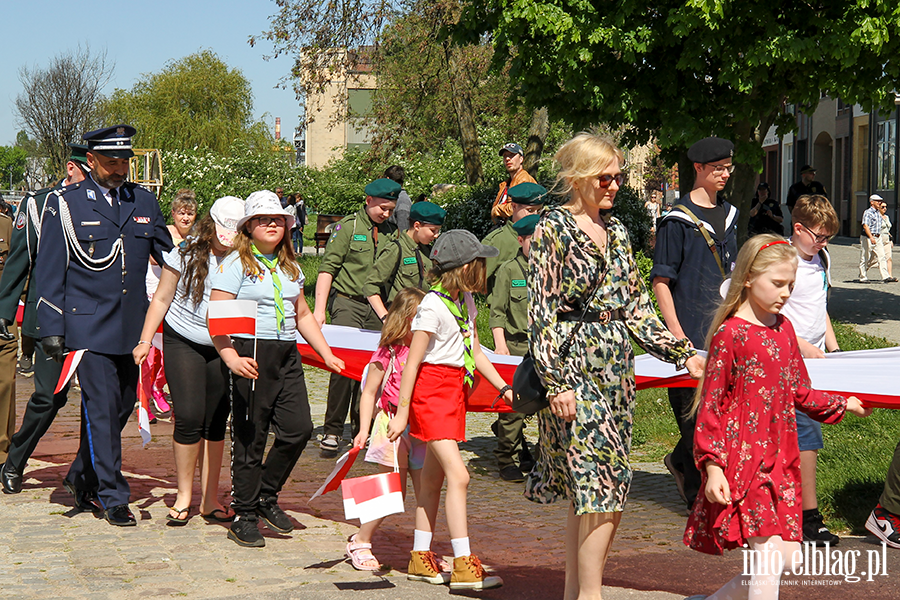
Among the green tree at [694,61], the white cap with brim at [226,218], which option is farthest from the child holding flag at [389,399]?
the green tree at [694,61]

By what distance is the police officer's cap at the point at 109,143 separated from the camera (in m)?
6.22

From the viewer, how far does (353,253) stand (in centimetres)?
835

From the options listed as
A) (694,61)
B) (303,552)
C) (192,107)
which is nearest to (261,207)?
(303,552)

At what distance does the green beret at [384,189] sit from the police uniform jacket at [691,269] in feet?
8.93

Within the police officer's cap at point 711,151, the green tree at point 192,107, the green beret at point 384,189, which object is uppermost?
the green tree at point 192,107

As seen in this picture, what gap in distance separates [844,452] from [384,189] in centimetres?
394

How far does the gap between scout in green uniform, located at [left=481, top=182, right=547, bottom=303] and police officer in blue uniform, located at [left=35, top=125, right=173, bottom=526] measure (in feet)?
8.11

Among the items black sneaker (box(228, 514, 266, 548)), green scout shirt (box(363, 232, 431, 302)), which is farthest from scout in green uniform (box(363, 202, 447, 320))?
black sneaker (box(228, 514, 266, 548))

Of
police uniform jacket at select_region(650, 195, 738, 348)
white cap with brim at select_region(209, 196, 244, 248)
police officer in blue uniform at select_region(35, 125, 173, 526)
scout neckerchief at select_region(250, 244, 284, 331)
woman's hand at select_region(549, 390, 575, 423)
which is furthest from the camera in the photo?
police officer in blue uniform at select_region(35, 125, 173, 526)

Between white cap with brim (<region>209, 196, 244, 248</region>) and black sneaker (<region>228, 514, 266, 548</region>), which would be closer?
black sneaker (<region>228, 514, 266, 548</region>)

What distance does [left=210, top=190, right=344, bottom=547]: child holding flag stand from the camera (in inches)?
224

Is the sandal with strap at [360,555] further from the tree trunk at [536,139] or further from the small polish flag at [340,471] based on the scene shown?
the tree trunk at [536,139]

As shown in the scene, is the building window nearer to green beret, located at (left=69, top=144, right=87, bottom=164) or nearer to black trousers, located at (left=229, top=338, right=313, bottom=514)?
green beret, located at (left=69, top=144, right=87, bottom=164)

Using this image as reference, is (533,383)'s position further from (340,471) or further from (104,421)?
(104,421)
